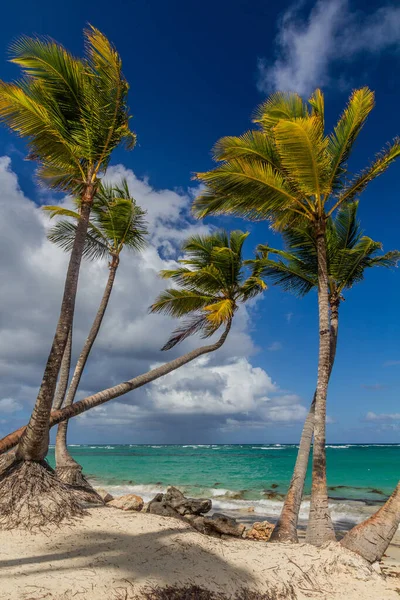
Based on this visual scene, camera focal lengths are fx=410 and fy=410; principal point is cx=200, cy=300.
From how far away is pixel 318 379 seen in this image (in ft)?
28.2

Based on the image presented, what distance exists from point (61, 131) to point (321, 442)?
8.04 m

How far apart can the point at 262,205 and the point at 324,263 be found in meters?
1.94

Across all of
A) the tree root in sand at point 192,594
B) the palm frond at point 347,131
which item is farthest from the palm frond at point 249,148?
the tree root in sand at point 192,594

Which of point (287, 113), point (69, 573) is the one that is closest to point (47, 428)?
point (69, 573)

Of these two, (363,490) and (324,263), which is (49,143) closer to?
(324,263)

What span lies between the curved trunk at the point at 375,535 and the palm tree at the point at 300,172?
3.64ft

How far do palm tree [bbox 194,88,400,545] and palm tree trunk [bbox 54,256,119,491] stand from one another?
4.53 m

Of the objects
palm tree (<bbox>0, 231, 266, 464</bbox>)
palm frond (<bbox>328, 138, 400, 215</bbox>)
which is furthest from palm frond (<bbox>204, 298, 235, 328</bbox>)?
palm frond (<bbox>328, 138, 400, 215</bbox>)

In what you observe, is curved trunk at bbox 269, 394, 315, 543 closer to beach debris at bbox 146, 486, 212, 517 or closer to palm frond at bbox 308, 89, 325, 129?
beach debris at bbox 146, 486, 212, 517

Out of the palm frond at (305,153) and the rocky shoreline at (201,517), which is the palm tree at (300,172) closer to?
the palm frond at (305,153)

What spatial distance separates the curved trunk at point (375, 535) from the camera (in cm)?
681

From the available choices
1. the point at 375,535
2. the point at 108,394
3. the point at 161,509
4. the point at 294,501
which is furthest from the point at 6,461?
the point at 375,535

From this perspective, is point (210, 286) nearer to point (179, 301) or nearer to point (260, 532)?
point (179, 301)

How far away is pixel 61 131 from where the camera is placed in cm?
820
